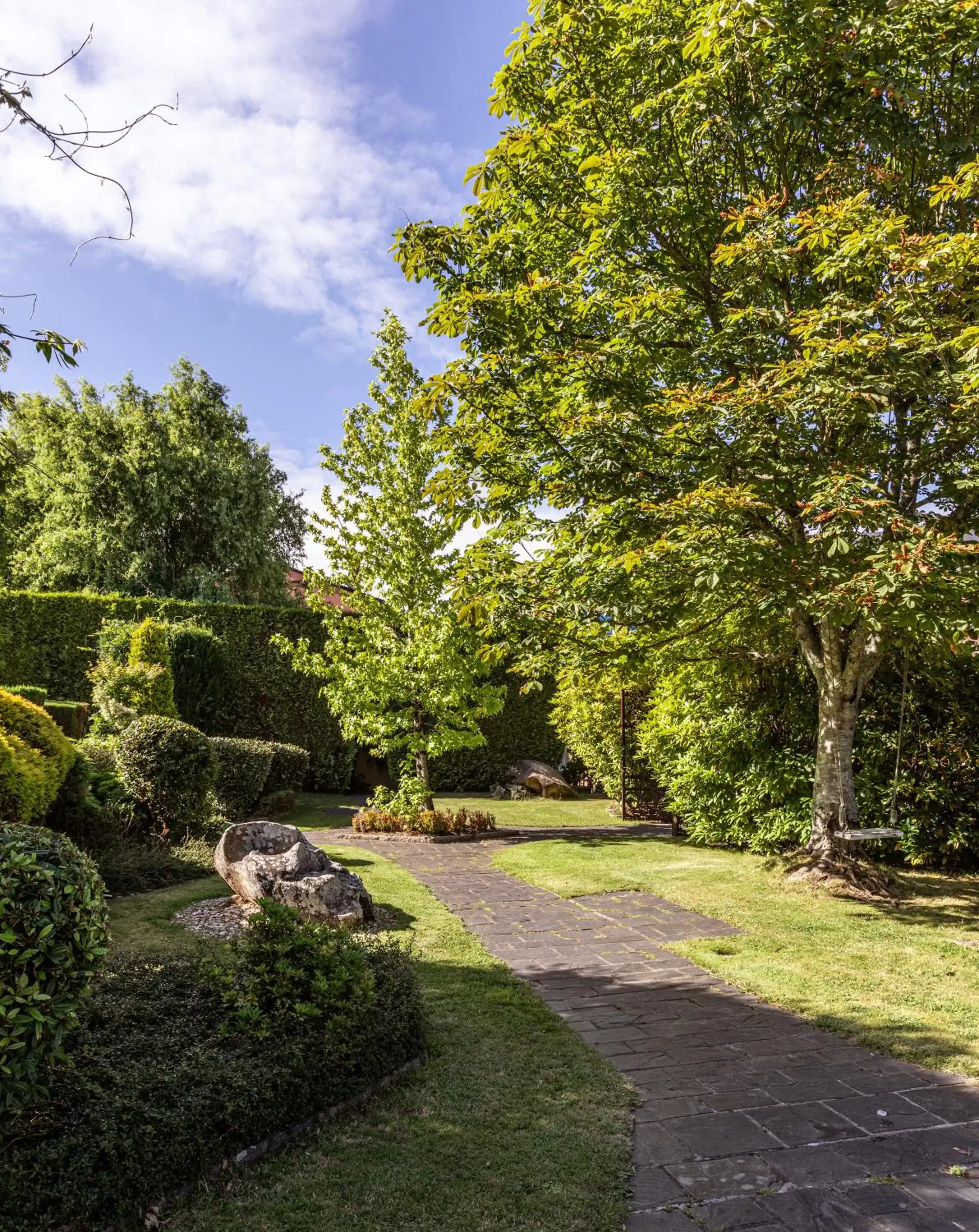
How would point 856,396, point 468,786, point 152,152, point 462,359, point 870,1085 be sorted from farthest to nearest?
point 468,786
point 462,359
point 856,396
point 870,1085
point 152,152

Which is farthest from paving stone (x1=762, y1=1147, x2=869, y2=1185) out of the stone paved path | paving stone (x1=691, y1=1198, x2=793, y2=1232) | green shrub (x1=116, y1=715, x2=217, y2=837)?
green shrub (x1=116, y1=715, x2=217, y2=837)

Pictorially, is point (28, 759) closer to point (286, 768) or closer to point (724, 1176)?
point (724, 1176)

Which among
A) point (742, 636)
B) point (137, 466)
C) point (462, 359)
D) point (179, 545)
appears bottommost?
point (742, 636)

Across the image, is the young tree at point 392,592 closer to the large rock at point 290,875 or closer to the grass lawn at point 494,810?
the grass lawn at point 494,810

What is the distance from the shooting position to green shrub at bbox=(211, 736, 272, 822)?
1236cm

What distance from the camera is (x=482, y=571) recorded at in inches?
344

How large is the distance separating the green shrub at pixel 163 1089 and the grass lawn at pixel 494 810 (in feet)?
31.8

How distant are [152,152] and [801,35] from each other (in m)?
5.87

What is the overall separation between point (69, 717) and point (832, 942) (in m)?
10.7

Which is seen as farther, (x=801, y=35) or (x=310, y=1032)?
(x=801, y=35)

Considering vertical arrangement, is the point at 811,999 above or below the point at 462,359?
below

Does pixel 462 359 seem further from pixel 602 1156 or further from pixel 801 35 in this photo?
pixel 602 1156

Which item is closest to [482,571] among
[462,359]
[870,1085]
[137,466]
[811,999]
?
[462,359]

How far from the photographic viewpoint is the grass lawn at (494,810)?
48.5 feet
